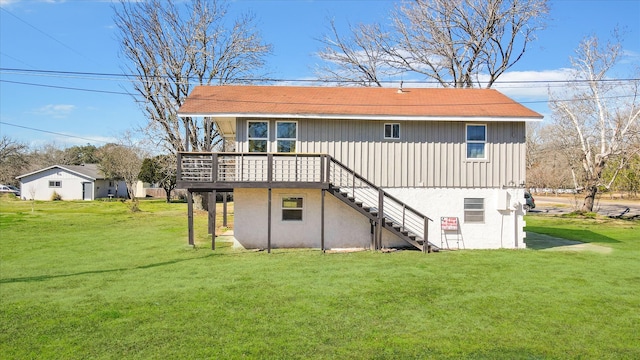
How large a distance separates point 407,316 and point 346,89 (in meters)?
13.4

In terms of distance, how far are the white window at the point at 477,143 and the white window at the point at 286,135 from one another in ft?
20.6

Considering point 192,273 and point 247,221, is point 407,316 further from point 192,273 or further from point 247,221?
point 247,221

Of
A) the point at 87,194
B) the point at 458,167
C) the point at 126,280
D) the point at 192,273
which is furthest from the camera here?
the point at 87,194

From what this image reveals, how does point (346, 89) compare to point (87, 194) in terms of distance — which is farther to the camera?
point (87, 194)

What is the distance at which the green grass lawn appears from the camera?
673cm

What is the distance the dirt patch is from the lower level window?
8722mm

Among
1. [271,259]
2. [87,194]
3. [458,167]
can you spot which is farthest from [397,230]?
[87,194]

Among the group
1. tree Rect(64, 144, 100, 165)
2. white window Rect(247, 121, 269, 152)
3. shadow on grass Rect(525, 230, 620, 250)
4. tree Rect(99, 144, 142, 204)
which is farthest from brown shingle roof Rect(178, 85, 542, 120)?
tree Rect(64, 144, 100, 165)

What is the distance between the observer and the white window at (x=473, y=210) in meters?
16.4

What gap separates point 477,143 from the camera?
54.6 feet

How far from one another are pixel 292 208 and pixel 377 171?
3.29 metres

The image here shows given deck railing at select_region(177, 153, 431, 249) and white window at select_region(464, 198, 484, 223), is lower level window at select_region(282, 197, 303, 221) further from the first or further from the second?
white window at select_region(464, 198, 484, 223)

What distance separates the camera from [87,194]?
53.6 m

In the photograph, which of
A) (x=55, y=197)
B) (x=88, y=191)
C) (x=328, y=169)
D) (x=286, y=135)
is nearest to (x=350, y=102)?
(x=286, y=135)
